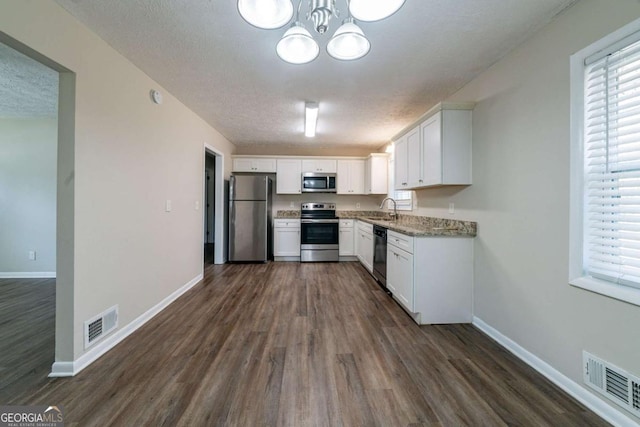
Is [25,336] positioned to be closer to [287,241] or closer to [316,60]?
[316,60]

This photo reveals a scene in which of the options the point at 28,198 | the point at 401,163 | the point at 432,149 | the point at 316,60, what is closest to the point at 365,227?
the point at 401,163

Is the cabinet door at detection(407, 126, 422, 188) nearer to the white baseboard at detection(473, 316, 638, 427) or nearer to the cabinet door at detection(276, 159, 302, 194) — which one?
the white baseboard at detection(473, 316, 638, 427)

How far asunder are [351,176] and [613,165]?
4.11m

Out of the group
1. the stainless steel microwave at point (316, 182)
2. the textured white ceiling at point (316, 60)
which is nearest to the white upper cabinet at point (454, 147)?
the textured white ceiling at point (316, 60)

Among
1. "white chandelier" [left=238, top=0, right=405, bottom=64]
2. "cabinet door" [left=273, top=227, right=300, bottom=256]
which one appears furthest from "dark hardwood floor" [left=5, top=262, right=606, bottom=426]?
"cabinet door" [left=273, top=227, right=300, bottom=256]

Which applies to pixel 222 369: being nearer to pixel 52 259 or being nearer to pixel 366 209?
pixel 52 259

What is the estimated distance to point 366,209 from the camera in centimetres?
561

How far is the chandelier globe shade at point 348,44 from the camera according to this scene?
1268mm

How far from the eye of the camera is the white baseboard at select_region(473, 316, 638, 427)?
127 cm

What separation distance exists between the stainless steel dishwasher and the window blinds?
1957 millimetres

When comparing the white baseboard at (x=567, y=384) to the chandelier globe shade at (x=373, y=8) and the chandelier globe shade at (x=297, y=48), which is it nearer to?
the chandelier globe shade at (x=373, y=8)

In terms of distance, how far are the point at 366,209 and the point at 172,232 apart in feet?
13.0

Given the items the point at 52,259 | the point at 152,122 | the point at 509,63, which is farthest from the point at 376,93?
the point at 52,259

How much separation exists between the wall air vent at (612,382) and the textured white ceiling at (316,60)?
7.13 ft
